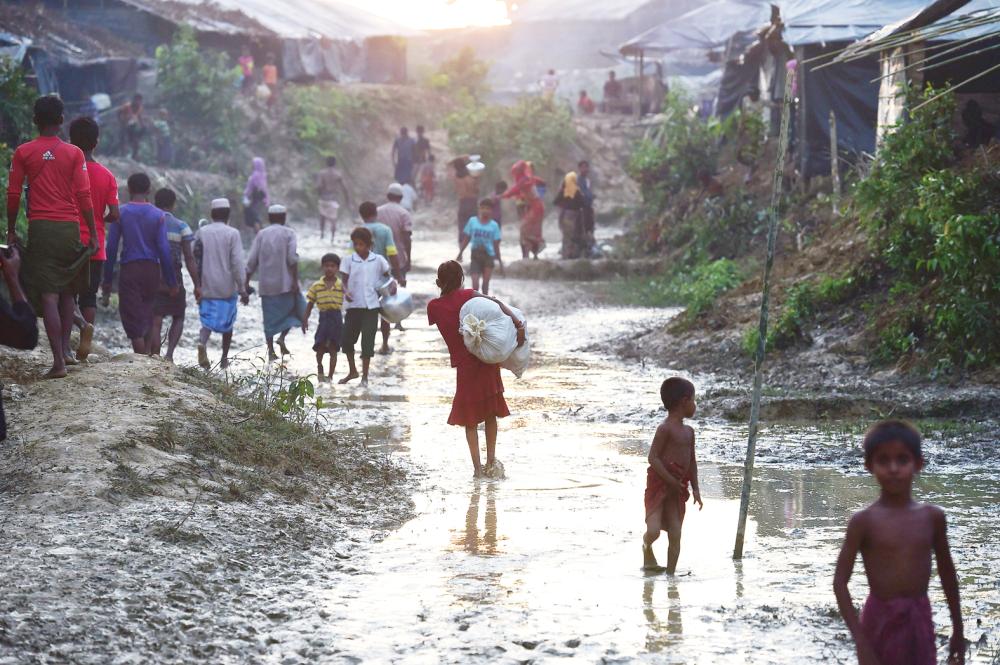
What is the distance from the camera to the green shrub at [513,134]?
34.2m

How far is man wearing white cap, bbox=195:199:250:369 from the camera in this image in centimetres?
1209

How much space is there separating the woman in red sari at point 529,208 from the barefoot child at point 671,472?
1744 cm

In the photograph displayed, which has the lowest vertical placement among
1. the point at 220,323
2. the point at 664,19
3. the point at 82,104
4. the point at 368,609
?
the point at 368,609

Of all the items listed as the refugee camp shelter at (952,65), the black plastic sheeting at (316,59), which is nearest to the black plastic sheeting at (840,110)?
the refugee camp shelter at (952,65)

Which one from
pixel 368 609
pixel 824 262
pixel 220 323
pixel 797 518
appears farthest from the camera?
pixel 824 262

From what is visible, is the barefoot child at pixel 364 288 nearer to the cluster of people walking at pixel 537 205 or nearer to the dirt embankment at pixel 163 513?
the dirt embankment at pixel 163 513

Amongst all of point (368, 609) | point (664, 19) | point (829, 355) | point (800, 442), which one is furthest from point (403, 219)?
point (664, 19)

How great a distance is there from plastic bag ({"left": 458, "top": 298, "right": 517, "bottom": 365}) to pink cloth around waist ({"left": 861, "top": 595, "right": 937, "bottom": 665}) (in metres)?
4.59

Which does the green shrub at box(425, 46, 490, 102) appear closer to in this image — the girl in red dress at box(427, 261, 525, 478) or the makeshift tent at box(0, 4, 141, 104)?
the makeshift tent at box(0, 4, 141, 104)

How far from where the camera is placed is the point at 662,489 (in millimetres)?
5941

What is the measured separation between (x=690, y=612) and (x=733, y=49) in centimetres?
2398

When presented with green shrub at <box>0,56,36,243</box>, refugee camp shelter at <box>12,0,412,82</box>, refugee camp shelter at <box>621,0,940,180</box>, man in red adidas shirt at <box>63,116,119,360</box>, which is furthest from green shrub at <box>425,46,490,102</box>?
man in red adidas shirt at <box>63,116,119,360</box>

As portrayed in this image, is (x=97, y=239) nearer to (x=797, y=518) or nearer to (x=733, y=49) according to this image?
(x=797, y=518)

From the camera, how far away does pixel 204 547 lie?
5.71 m
